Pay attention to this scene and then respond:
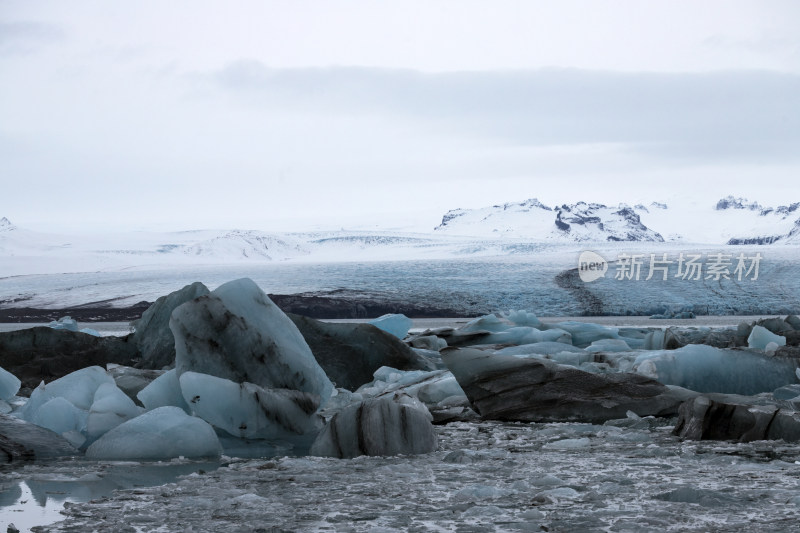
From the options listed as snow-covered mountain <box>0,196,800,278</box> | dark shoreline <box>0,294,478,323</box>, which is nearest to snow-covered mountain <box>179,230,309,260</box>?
snow-covered mountain <box>0,196,800,278</box>

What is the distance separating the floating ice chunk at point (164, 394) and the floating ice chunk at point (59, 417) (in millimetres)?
299

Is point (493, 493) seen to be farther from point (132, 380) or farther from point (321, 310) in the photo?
point (321, 310)

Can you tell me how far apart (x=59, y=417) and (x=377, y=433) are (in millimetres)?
1491

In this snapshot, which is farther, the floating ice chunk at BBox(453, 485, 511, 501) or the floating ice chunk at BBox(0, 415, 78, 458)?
the floating ice chunk at BBox(0, 415, 78, 458)

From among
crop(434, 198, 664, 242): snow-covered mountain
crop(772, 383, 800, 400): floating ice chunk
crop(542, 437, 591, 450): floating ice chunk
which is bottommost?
crop(772, 383, 800, 400): floating ice chunk

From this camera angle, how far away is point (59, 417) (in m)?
3.97

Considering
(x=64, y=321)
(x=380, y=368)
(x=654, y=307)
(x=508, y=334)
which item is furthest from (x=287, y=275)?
(x=380, y=368)

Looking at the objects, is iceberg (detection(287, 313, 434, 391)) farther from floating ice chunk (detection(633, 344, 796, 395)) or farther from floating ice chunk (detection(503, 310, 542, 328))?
floating ice chunk (detection(503, 310, 542, 328))

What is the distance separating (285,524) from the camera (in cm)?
238

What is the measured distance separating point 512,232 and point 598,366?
9706cm

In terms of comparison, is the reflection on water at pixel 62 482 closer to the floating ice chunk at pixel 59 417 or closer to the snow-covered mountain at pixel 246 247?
the floating ice chunk at pixel 59 417

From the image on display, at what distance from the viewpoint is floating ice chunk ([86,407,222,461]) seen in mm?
3506

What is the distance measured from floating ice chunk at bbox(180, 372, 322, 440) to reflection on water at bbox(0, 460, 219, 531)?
1.67 ft

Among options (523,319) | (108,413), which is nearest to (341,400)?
(108,413)
